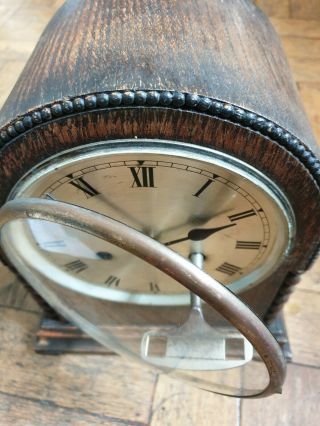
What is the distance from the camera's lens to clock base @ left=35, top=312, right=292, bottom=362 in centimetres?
80

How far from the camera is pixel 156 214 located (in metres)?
0.56

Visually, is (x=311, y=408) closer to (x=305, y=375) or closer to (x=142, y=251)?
(x=305, y=375)

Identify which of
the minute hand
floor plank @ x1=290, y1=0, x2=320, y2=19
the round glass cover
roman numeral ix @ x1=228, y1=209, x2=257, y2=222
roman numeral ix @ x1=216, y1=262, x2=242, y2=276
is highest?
floor plank @ x1=290, y1=0, x2=320, y2=19

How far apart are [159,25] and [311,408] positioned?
2.13ft

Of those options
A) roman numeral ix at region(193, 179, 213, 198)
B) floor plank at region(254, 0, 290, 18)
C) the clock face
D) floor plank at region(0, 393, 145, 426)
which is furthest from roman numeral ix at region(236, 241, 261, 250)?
floor plank at region(254, 0, 290, 18)

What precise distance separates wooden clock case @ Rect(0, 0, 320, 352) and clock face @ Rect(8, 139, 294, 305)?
2 cm

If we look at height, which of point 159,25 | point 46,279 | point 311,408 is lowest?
point 311,408

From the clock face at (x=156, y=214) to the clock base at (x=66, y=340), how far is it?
0.43 ft

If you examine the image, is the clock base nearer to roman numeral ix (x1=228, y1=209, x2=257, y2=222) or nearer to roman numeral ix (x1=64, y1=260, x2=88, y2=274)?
roman numeral ix (x1=64, y1=260, x2=88, y2=274)

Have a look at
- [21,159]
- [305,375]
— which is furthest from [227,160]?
[305,375]

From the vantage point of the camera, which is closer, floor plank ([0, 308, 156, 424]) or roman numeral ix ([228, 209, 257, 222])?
roman numeral ix ([228, 209, 257, 222])

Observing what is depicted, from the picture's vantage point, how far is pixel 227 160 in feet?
1.52

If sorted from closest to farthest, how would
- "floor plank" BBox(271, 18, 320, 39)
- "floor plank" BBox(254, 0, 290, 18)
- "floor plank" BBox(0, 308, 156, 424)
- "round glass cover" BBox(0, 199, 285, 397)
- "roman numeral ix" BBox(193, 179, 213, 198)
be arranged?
"round glass cover" BBox(0, 199, 285, 397)
"roman numeral ix" BBox(193, 179, 213, 198)
"floor plank" BBox(0, 308, 156, 424)
"floor plank" BBox(271, 18, 320, 39)
"floor plank" BBox(254, 0, 290, 18)

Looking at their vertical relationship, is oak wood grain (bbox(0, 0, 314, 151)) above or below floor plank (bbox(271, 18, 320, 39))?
below
